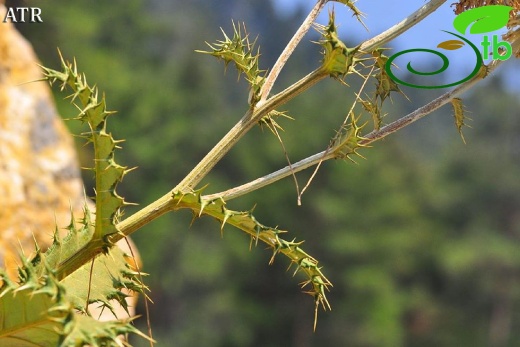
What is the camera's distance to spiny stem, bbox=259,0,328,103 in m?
1.37

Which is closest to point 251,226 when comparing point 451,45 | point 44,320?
point 44,320

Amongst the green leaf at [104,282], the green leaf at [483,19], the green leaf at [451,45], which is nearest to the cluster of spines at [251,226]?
the green leaf at [104,282]

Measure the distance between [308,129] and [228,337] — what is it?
6896 millimetres

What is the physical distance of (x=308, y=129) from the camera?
2556 centimetres

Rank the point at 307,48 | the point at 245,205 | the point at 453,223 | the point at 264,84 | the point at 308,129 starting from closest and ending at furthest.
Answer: the point at 264,84 → the point at 245,205 → the point at 308,129 → the point at 453,223 → the point at 307,48

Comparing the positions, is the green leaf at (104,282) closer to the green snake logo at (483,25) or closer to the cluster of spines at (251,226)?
the cluster of spines at (251,226)

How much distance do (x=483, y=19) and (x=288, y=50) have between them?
15.8 inches

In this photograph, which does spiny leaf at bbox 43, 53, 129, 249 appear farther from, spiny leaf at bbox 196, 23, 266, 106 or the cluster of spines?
spiny leaf at bbox 196, 23, 266, 106

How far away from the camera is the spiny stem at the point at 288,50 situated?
53.9 inches

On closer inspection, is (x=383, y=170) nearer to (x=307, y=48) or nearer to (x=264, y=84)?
(x=307, y=48)

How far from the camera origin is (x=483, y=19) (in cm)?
153

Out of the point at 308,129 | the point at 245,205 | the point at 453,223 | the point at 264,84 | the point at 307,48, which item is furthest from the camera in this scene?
the point at 307,48

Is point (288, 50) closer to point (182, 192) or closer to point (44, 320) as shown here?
point (182, 192)

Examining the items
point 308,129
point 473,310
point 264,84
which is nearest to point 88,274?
point 264,84
